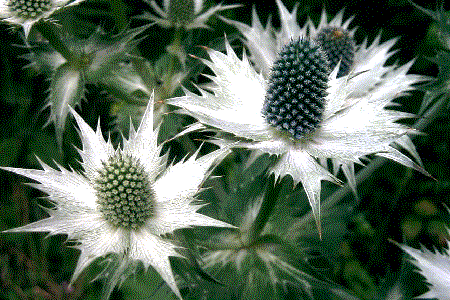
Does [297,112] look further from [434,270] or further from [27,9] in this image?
[27,9]

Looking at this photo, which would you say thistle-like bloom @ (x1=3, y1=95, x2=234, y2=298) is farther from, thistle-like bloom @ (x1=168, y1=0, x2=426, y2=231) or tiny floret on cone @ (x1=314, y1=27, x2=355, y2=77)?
tiny floret on cone @ (x1=314, y1=27, x2=355, y2=77)

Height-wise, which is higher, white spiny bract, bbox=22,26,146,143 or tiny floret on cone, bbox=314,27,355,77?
tiny floret on cone, bbox=314,27,355,77

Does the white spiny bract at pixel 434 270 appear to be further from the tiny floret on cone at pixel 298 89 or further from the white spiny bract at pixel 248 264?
the tiny floret on cone at pixel 298 89

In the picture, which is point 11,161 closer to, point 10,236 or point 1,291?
point 10,236

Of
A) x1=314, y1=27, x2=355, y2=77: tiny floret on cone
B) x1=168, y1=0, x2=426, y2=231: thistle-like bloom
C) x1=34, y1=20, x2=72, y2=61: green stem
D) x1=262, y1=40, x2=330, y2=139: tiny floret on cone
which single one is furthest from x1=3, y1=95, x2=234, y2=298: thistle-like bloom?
x1=314, y1=27, x2=355, y2=77: tiny floret on cone

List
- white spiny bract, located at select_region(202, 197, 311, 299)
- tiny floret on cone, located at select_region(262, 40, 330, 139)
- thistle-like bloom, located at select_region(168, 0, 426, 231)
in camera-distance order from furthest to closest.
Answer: white spiny bract, located at select_region(202, 197, 311, 299), tiny floret on cone, located at select_region(262, 40, 330, 139), thistle-like bloom, located at select_region(168, 0, 426, 231)

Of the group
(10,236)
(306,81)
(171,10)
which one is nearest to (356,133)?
(306,81)

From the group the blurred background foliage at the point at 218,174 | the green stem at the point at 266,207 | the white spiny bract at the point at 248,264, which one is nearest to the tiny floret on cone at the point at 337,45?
the blurred background foliage at the point at 218,174
